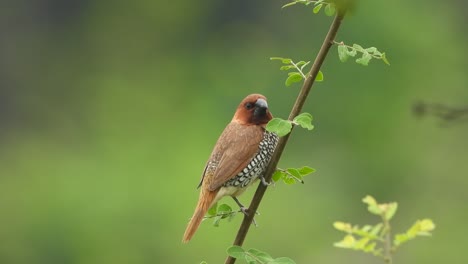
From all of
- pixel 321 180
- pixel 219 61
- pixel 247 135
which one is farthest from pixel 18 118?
pixel 247 135

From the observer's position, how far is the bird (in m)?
5.25

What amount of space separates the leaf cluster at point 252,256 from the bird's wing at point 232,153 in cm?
147

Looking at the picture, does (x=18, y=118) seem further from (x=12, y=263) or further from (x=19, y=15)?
(x=12, y=263)

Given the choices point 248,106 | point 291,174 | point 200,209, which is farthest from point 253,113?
point 291,174

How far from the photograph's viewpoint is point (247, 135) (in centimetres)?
548

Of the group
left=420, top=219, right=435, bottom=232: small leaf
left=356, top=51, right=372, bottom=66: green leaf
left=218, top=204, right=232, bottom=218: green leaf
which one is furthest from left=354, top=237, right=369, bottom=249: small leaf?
left=218, top=204, right=232, bottom=218: green leaf

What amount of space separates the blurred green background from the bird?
36.5 feet

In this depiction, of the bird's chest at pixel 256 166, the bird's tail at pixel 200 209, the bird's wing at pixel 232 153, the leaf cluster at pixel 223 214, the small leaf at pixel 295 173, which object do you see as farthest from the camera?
the bird's wing at pixel 232 153

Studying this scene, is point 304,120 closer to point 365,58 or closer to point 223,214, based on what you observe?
point 365,58

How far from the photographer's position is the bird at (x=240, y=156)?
17.2 feet

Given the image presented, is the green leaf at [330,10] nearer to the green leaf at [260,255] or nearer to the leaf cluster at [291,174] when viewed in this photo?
the leaf cluster at [291,174]

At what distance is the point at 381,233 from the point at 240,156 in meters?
2.02

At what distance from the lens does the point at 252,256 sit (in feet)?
12.4

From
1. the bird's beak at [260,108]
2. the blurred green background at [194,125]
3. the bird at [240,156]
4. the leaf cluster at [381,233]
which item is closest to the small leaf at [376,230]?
the leaf cluster at [381,233]
